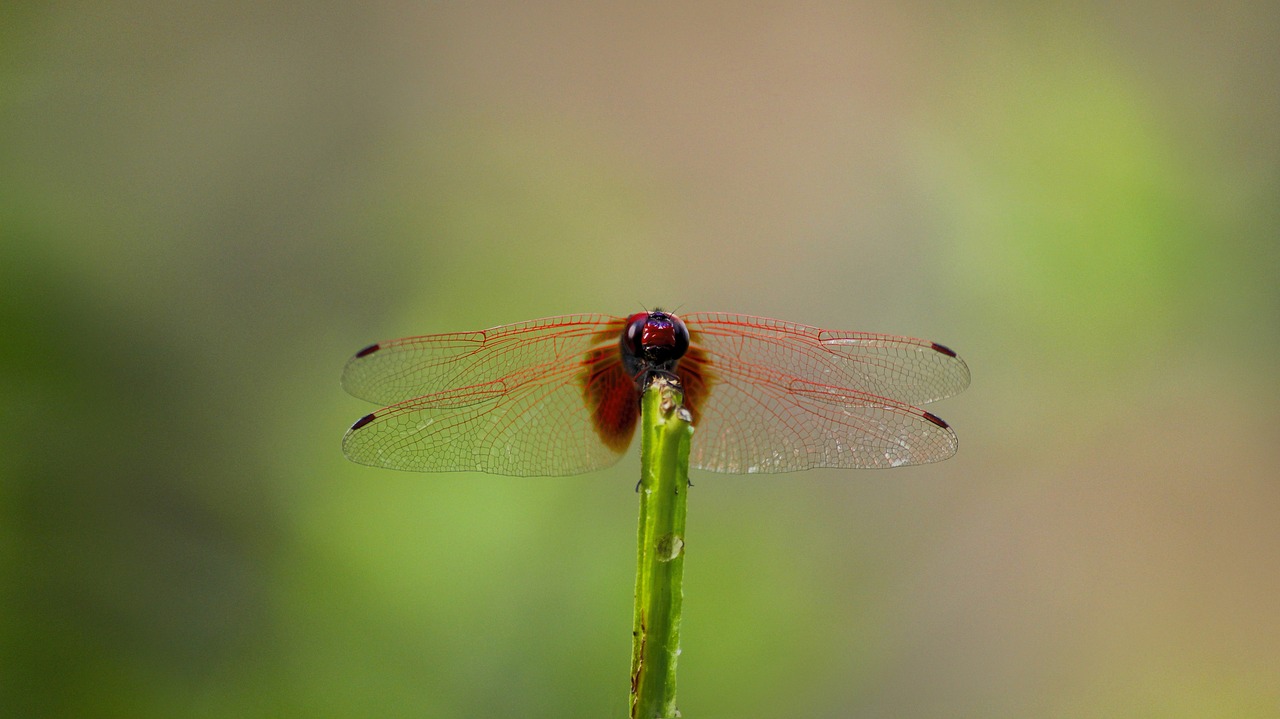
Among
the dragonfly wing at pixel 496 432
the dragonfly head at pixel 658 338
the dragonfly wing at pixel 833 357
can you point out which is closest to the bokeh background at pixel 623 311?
the dragonfly wing at pixel 496 432

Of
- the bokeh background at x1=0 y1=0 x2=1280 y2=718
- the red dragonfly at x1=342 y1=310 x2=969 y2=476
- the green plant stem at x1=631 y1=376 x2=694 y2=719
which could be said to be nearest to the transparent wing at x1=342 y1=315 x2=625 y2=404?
the red dragonfly at x1=342 y1=310 x2=969 y2=476

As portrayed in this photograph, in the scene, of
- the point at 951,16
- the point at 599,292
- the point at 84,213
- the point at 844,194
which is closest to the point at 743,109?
the point at 844,194

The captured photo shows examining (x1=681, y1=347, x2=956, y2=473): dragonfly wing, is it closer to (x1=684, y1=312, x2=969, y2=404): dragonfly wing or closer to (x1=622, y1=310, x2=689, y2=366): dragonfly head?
(x1=684, y1=312, x2=969, y2=404): dragonfly wing

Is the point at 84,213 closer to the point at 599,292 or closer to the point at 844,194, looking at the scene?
the point at 599,292

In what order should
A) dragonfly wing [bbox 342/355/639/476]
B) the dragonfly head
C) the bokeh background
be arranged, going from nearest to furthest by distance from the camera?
the dragonfly head, dragonfly wing [bbox 342/355/639/476], the bokeh background

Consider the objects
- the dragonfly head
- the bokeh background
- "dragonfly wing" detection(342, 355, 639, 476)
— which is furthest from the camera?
the bokeh background

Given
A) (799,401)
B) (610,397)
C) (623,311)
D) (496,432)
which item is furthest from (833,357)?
(623,311)

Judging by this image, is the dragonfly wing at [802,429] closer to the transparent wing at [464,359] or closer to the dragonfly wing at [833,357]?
the dragonfly wing at [833,357]
